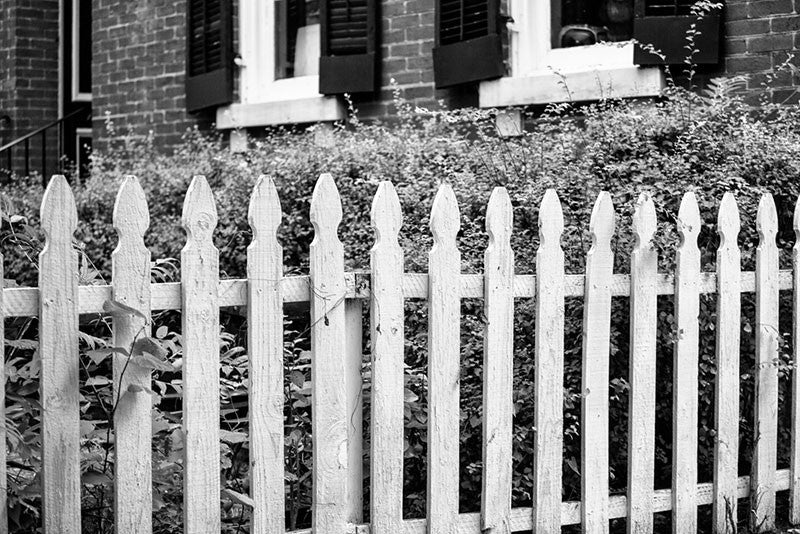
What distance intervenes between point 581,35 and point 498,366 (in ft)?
14.9

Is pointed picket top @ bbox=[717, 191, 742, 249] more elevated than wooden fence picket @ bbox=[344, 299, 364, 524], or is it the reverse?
pointed picket top @ bbox=[717, 191, 742, 249]

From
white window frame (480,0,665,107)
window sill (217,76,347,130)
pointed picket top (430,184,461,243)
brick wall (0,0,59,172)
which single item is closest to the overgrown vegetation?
pointed picket top (430,184,461,243)

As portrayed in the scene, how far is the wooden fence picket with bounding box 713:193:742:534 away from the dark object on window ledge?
3.74 m

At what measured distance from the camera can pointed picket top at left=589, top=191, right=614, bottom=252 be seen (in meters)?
3.84

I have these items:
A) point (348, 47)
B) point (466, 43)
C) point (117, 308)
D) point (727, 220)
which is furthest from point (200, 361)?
point (348, 47)

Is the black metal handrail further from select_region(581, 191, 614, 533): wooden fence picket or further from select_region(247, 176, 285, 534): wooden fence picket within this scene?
select_region(247, 176, 285, 534): wooden fence picket

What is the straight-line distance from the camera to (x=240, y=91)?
9648 mm

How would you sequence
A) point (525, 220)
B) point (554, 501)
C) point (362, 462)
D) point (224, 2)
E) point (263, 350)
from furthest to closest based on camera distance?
1. point (224, 2)
2. point (525, 220)
3. point (554, 501)
4. point (362, 462)
5. point (263, 350)

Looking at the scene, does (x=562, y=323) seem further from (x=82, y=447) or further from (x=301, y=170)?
(x=301, y=170)

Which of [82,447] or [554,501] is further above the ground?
[82,447]

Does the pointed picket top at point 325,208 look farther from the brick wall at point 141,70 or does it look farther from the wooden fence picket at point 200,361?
the brick wall at point 141,70

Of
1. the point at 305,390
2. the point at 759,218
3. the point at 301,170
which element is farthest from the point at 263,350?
the point at 301,170

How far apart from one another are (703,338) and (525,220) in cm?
83

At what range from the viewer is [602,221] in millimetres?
3854
